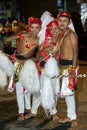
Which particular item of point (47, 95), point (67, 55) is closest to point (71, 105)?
point (47, 95)

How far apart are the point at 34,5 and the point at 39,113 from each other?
2000 centimetres

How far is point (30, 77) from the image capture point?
626 cm

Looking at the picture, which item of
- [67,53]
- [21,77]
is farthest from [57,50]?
[21,77]

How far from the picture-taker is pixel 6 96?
30.3 ft

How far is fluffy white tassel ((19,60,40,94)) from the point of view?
622 cm

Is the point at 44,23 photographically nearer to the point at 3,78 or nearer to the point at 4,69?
the point at 4,69

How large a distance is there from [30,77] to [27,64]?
0.22 meters

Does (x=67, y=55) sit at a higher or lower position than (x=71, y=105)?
higher

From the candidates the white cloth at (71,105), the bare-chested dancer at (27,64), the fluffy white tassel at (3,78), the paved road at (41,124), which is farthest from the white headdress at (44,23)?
the paved road at (41,124)

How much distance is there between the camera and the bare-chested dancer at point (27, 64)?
6258mm

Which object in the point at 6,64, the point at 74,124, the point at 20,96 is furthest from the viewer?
the point at 20,96

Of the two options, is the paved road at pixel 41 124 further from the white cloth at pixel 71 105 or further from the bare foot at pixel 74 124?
the white cloth at pixel 71 105

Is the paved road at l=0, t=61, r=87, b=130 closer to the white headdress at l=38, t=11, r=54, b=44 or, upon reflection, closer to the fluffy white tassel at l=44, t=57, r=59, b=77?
the fluffy white tassel at l=44, t=57, r=59, b=77

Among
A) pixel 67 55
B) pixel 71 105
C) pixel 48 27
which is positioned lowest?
pixel 71 105
